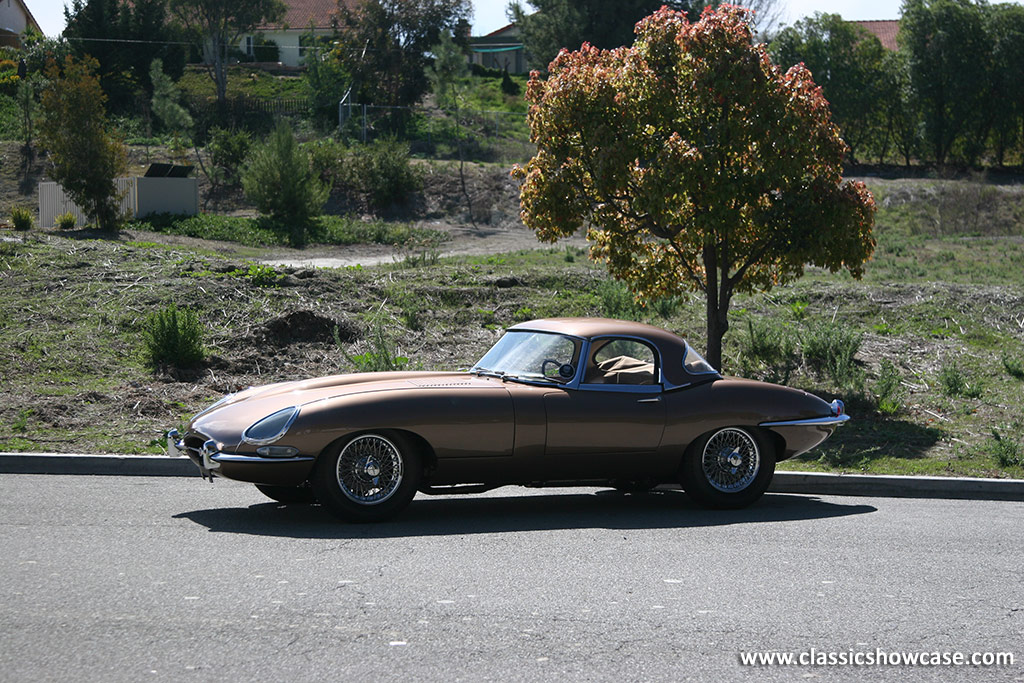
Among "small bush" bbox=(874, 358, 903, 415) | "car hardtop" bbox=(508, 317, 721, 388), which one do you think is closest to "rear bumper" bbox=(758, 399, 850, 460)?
"car hardtop" bbox=(508, 317, 721, 388)

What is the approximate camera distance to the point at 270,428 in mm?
6914

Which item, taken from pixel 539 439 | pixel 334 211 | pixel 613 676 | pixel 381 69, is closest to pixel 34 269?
pixel 539 439

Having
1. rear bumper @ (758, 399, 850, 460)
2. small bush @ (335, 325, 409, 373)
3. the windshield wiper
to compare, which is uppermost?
the windshield wiper

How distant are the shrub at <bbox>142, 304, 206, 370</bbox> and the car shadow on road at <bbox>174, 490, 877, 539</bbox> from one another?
550cm

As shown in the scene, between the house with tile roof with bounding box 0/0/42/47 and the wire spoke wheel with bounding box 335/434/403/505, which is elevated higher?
the house with tile roof with bounding box 0/0/42/47

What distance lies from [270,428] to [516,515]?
2.01 meters

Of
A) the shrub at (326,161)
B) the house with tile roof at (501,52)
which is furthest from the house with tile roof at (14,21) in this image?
the shrub at (326,161)

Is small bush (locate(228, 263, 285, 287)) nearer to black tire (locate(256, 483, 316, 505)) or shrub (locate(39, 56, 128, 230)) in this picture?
black tire (locate(256, 483, 316, 505))

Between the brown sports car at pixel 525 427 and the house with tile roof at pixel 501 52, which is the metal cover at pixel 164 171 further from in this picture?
the house with tile roof at pixel 501 52

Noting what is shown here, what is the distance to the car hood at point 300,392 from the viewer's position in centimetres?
716

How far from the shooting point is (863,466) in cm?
1041

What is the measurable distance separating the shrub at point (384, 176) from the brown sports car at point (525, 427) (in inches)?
1127

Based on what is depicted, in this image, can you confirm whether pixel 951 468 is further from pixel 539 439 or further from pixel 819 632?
pixel 819 632

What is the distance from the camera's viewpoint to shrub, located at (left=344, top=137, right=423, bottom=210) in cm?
3638
